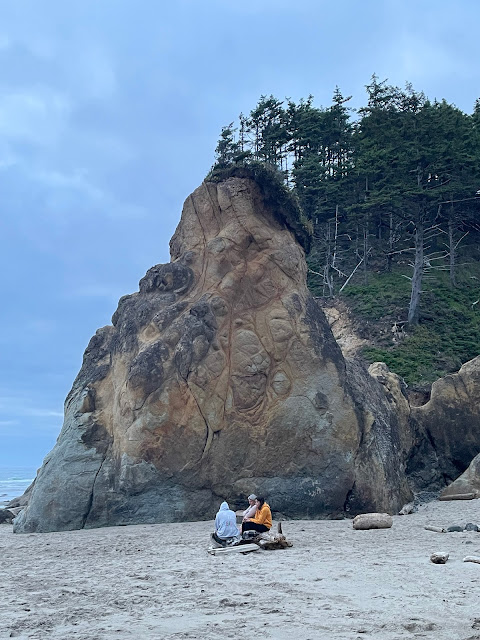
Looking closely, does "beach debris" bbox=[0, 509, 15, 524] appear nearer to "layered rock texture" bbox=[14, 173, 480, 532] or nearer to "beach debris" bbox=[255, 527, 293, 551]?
"layered rock texture" bbox=[14, 173, 480, 532]

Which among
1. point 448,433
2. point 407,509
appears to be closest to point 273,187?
point 407,509

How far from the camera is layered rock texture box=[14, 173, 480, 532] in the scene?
50.3 ft

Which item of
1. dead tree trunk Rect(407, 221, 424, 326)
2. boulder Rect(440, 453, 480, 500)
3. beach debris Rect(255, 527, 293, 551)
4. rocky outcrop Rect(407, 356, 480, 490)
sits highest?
dead tree trunk Rect(407, 221, 424, 326)

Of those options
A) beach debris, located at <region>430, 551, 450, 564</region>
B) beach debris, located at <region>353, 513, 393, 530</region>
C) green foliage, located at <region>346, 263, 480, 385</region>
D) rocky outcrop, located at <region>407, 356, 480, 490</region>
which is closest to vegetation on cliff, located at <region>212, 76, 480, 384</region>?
green foliage, located at <region>346, 263, 480, 385</region>

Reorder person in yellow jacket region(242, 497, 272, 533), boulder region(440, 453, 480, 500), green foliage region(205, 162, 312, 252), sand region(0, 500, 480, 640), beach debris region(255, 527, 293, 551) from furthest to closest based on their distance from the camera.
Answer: green foliage region(205, 162, 312, 252)
boulder region(440, 453, 480, 500)
person in yellow jacket region(242, 497, 272, 533)
beach debris region(255, 527, 293, 551)
sand region(0, 500, 480, 640)

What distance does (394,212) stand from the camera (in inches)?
1577

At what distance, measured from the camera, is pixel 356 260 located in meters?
45.2

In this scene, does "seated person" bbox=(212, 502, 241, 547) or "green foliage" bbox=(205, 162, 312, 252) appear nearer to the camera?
"seated person" bbox=(212, 502, 241, 547)

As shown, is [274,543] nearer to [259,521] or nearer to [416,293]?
[259,521]

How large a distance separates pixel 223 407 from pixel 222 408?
0.04 m

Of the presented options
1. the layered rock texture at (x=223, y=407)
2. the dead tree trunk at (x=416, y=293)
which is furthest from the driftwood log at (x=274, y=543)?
the dead tree trunk at (x=416, y=293)

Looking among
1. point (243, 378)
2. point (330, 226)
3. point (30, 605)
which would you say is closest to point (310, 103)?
point (330, 226)

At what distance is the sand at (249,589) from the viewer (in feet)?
18.2

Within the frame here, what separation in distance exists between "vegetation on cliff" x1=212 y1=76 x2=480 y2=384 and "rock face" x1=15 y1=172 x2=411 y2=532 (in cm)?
1681
